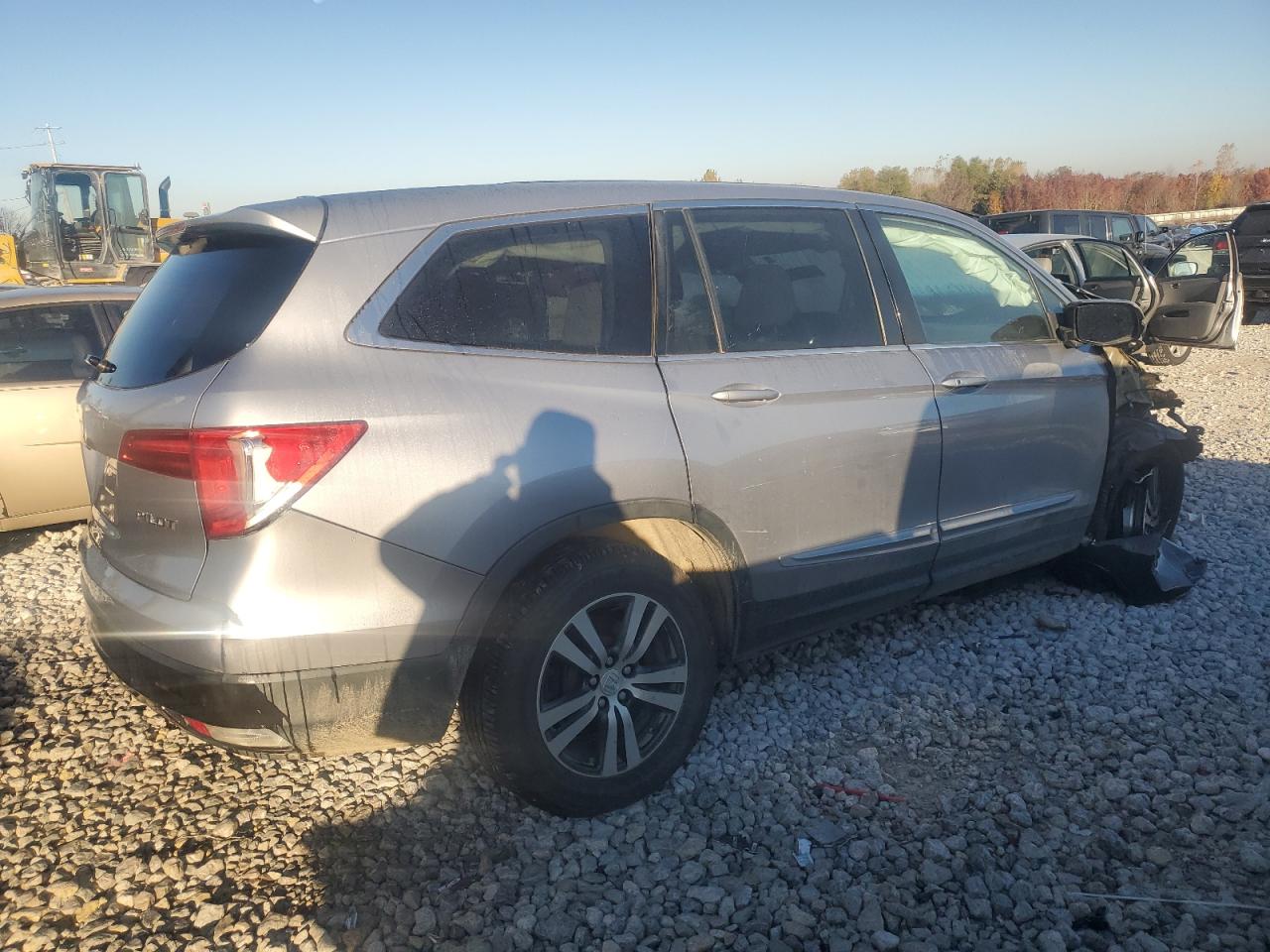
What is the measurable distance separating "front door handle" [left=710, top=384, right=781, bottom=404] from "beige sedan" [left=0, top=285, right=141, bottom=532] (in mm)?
4407

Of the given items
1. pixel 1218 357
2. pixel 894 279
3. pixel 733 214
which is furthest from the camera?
pixel 1218 357

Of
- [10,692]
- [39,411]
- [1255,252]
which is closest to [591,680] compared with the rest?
[10,692]

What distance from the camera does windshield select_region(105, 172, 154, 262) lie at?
708 inches

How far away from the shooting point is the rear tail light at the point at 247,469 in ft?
7.50

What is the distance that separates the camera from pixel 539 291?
2795 millimetres

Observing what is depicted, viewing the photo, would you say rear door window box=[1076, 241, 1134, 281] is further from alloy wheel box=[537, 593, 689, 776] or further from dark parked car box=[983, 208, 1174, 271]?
alloy wheel box=[537, 593, 689, 776]

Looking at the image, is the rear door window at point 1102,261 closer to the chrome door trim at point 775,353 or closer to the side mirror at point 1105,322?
the side mirror at point 1105,322

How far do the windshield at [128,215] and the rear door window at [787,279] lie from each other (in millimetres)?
17867

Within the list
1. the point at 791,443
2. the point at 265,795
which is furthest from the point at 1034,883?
the point at 265,795

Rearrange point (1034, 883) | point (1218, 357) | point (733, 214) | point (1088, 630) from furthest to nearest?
1. point (1218, 357)
2. point (1088, 630)
3. point (733, 214)
4. point (1034, 883)

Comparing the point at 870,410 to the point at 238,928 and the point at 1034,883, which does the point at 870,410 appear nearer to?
the point at 1034,883

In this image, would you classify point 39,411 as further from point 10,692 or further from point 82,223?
point 82,223

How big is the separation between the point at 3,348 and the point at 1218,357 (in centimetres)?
1449

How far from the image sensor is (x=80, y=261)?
17688 mm
